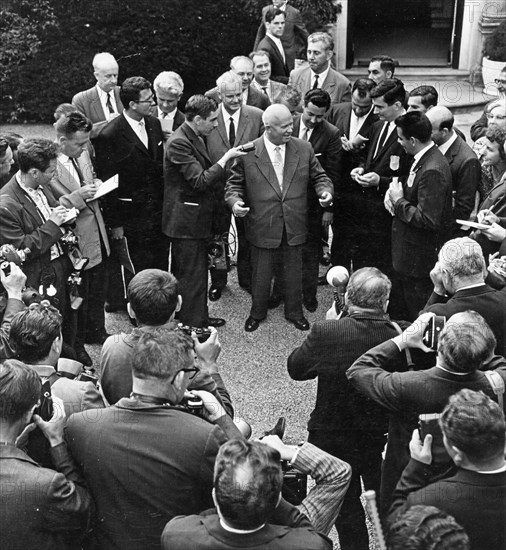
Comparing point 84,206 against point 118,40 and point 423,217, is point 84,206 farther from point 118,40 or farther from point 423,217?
point 118,40

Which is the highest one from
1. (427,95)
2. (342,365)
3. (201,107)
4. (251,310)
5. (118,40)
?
(201,107)

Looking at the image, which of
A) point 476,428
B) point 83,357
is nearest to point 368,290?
point 476,428

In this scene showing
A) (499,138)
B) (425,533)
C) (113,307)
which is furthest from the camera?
(113,307)

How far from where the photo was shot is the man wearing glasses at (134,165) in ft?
22.5

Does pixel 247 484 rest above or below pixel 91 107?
below

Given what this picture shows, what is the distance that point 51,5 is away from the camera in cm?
1318

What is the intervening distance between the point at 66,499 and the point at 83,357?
3.52 m

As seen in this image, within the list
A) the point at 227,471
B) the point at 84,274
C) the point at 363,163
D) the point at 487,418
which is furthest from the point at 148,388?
the point at 363,163

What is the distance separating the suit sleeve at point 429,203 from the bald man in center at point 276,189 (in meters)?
0.89

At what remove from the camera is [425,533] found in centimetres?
260

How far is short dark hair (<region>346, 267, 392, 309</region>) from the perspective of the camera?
4.23 meters

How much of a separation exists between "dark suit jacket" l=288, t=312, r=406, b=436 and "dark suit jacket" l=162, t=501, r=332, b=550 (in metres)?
1.31

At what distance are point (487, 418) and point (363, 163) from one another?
4.53 metres

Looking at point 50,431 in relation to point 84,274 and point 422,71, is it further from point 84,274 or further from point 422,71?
point 422,71
